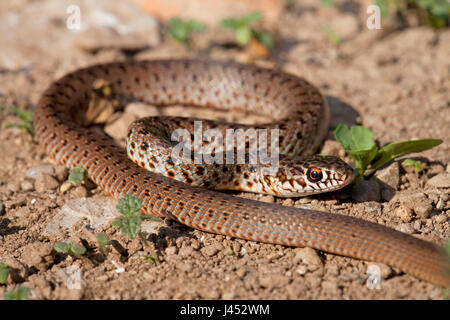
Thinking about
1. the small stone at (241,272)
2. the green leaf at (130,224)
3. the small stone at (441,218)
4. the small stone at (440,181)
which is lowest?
the small stone at (241,272)

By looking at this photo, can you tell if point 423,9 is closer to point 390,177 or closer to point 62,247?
point 390,177

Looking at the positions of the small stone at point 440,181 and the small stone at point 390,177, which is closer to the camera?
the small stone at point 440,181

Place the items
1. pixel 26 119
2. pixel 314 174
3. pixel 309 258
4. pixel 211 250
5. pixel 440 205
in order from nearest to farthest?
pixel 309 258, pixel 211 250, pixel 440 205, pixel 314 174, pixel 26 119

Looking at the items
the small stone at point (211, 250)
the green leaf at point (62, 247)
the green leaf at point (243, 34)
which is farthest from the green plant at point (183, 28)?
the green leaf at point (62, 247)

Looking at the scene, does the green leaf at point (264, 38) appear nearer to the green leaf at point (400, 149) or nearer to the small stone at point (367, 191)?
the green leaf at point (400, 149)

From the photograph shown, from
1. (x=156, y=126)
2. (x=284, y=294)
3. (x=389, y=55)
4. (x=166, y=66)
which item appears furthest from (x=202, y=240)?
(x=389, y=55)

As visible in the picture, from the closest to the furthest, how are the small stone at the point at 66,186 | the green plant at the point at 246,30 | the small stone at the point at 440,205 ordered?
the small stone at the point at 440,205
the small stone at the point at 66,186
the green plant at the point at 246,30

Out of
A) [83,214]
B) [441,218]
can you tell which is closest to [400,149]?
[441,218]

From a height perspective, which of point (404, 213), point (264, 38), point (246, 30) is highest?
point (246, 30)
